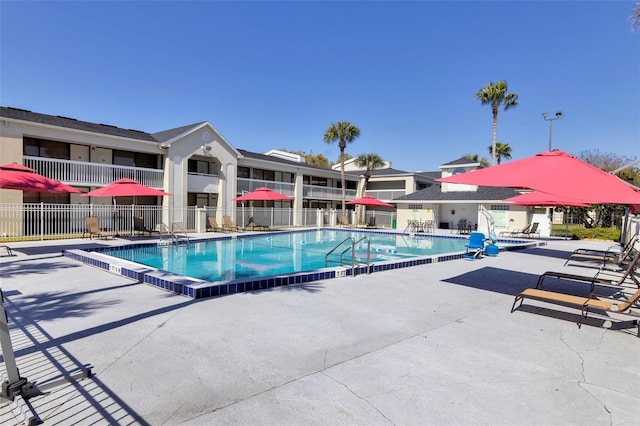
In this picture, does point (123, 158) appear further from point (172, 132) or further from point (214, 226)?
point (214, 226)

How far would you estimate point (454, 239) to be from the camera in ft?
72.1

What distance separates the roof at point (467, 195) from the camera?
90.9 ft

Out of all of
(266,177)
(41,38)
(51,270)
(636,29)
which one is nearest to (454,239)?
(636,29)

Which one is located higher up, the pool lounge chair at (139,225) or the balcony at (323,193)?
the balcony at (323,193)

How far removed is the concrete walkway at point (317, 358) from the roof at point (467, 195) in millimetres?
23134

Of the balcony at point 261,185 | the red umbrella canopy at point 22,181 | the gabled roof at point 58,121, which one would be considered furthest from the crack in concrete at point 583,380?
the balcony at point 261,185

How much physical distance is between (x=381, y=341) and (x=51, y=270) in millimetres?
8830

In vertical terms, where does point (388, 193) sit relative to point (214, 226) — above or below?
above

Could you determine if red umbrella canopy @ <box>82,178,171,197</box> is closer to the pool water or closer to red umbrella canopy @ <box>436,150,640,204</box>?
the pool water

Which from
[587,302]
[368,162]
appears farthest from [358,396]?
[368,162]

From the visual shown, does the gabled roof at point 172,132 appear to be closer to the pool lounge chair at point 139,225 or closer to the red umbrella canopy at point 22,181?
the pool lounge chair at point 139,225

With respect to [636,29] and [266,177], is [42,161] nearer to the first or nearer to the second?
[266,177]

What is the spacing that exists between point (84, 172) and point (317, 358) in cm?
2038

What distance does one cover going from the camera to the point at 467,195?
29469mm
